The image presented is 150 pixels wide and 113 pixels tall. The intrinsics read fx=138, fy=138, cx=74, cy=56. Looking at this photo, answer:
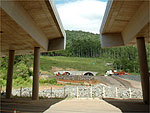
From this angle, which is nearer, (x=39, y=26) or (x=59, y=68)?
(x=39, y=26)

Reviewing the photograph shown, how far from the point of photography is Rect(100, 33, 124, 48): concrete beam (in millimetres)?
16416

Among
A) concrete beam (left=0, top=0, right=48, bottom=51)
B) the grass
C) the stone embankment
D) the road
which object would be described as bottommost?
the stone embankment

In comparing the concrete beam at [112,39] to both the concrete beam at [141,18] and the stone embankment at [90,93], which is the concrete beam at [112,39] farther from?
the stone embankment at [90,93]

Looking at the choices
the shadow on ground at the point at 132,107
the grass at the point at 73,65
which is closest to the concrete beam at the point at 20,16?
the shadow on ground at the point at 132,107

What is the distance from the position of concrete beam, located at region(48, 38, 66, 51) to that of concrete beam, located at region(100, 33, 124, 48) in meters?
4.81

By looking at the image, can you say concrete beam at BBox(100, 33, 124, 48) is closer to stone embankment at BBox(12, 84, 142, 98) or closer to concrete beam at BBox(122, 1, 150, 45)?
concrete beam at BBox(122, 1, 150, 45)

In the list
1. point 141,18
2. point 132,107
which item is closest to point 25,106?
point 132,107

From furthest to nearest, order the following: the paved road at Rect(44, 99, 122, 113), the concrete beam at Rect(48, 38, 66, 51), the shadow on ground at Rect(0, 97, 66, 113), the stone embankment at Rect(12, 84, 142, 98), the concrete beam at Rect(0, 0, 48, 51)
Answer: the stone embankment at Rect(12, 84, 142, 98), the concrete beam at Rect(48, 38, 66, 51), the shadow on ground at Rect(0, 97, 66, 113), the paved road at Rect(44, 99, 122, 113), the concrete beam at Rect(0, 0, 48, 51)

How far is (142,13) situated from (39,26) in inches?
359

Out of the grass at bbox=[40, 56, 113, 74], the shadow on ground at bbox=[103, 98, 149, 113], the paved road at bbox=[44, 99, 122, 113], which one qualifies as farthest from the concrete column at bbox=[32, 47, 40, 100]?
the grass at bbox=[40, 56, 113, 74]

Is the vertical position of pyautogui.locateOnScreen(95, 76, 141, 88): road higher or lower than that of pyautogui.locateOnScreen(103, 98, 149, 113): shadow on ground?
higher

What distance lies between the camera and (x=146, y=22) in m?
9.12

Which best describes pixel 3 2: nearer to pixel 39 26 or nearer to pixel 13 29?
pixel 13 29

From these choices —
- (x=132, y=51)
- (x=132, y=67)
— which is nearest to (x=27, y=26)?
(x=132, y=67)
